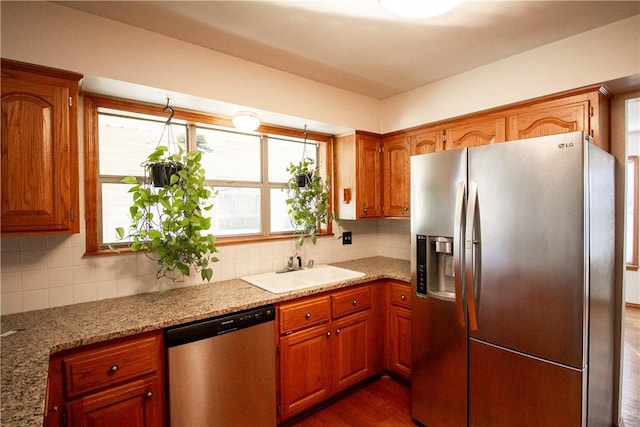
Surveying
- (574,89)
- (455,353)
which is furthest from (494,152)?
(455,353)

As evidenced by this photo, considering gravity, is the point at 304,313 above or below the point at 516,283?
below

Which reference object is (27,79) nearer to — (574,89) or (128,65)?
(128,65)

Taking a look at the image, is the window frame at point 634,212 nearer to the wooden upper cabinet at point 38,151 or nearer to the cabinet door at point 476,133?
the cabinet door at point 476,133

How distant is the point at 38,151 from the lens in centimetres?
150

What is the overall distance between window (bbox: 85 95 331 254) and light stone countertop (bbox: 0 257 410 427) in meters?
→ 0.40

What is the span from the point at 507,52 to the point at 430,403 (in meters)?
2.35

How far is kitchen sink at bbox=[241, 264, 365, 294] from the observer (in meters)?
2.36

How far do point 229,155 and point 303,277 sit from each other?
3.82ft

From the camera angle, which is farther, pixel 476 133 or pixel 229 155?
pixel 229 155

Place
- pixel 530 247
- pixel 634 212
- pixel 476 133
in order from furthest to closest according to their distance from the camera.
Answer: pixel 634 212 < pixel 476 133 < pixel 530 247

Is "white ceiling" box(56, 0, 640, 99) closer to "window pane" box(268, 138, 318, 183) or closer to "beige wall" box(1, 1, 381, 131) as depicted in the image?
"beige wall" box(1, 1, 381, 131)

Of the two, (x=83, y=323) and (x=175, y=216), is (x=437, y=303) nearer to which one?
(x=175, y=216)

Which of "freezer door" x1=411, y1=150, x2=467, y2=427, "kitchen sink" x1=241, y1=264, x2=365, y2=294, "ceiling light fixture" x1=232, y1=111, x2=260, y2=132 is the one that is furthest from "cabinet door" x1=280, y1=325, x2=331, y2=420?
"ceiling light fixture" x1=232, y1=111, x2=260, y2=132

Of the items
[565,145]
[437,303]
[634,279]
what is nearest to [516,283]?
[437,303]
